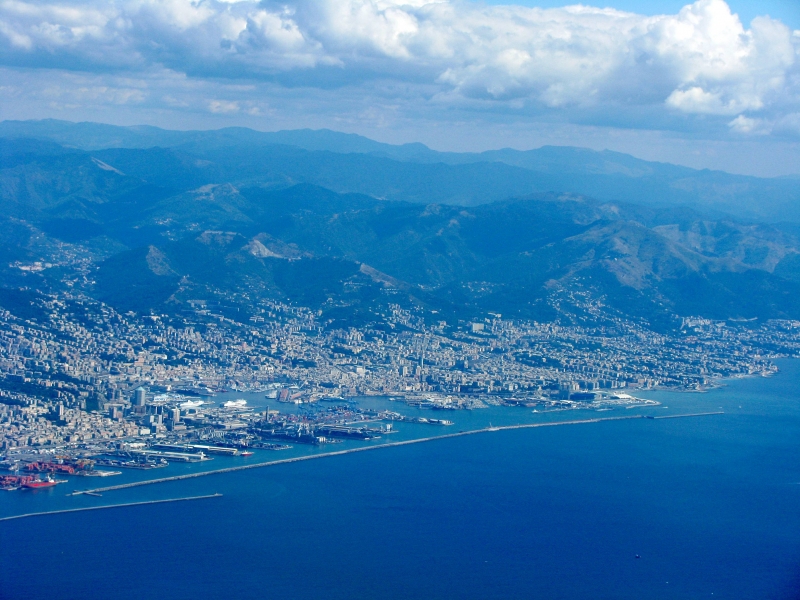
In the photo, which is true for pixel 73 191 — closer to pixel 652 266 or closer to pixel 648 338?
pixel 652 266

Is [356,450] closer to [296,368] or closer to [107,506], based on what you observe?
[107,506]

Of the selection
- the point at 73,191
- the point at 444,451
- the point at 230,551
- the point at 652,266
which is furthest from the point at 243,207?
the point at 230,551

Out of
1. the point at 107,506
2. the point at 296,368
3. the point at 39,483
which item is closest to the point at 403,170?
the point at 296,368

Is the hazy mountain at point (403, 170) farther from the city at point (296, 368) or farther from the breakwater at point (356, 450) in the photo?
the breakwater at point (356, 450)

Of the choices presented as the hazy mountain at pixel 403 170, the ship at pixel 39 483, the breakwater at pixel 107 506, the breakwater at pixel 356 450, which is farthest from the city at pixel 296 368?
the hazy mountain at pixel 403 170

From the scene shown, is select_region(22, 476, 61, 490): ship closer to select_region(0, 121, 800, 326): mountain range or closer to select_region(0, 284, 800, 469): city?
select_region(0, 284, 800, 469): city

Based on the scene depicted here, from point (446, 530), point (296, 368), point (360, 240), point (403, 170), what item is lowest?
point (446, 530)
